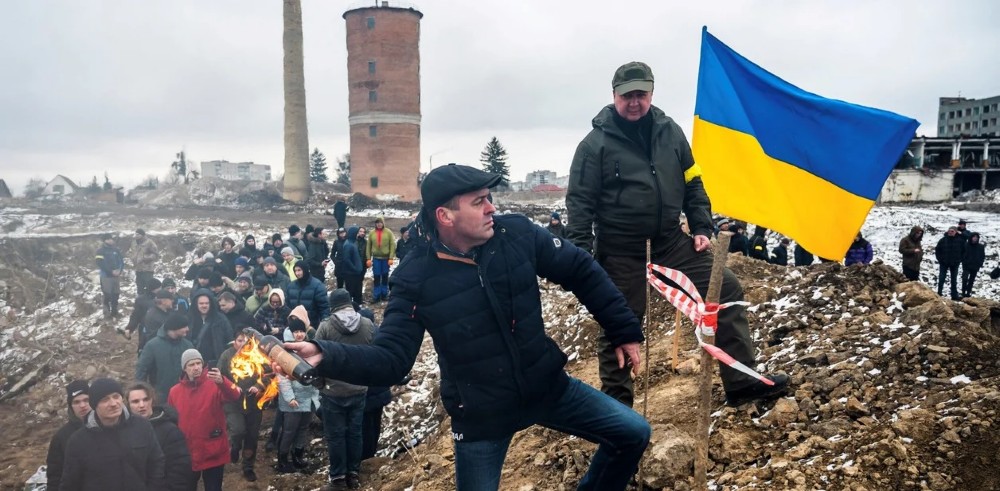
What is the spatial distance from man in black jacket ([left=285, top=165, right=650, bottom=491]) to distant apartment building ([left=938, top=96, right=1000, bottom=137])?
88.3m

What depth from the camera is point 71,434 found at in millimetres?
4879

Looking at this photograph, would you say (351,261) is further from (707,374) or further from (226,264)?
(707,374)

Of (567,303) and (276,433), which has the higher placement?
(567,303)

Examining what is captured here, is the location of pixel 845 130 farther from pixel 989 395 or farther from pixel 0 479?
pixel 0 479

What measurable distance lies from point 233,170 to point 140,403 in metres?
112

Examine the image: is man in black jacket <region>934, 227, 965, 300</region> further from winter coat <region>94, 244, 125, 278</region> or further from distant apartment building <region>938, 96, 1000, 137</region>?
distant apartment building <region>938, 96, 1000, 137</region>

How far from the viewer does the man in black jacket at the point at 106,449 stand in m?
4.66

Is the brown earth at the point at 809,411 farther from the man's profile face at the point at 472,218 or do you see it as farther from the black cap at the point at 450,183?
the black cap at the point at 450,183

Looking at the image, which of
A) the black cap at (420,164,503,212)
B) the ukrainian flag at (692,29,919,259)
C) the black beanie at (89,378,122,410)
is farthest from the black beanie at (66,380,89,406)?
the ukrainian flag at (692,29,919,259)

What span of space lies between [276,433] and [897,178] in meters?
43.8

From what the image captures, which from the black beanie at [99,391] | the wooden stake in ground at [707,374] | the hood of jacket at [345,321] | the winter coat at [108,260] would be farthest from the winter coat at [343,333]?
the winter coat at [108,260]

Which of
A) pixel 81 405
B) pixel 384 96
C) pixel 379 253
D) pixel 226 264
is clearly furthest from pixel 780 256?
pixel 384 96

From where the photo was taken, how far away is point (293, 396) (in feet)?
22.5

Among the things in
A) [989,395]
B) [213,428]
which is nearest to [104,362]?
[213,428]
